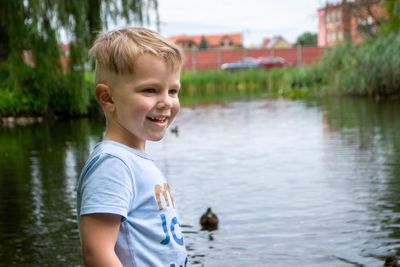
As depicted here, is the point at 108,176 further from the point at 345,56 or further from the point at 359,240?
the point at 345,56

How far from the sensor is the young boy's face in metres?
2.52

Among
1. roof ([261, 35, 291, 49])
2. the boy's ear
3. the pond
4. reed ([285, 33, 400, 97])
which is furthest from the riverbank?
roof ([261, 35, 291, 49])

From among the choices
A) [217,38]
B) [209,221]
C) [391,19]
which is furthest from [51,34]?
[217,38]

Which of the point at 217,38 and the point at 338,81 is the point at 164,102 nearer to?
the point at 338,81

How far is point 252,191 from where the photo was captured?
1009 centimetres

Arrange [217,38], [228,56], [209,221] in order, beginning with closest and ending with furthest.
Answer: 1. [209,221]
2. [228,56]
3. [217,38]

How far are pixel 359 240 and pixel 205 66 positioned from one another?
208 ft

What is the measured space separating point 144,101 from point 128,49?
0.17 metres

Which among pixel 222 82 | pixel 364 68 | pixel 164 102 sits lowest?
pixel 222 82

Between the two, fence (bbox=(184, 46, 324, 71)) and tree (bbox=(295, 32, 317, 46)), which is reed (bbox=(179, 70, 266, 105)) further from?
tree (bbox=(295, 32, 317, 46))

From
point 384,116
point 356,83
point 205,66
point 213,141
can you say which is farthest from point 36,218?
point 205,66

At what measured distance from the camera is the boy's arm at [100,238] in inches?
94.0

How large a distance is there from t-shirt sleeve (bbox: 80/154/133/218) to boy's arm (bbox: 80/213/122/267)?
0.03m

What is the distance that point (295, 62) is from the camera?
72.9 m
